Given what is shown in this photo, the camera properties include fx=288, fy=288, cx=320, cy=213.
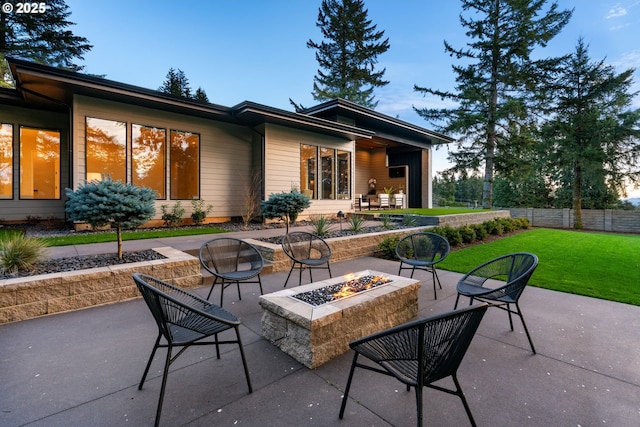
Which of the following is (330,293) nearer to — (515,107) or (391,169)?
(391,169)

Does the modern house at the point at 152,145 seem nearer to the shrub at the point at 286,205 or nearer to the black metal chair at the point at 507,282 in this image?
the shrub at the point at 286,205

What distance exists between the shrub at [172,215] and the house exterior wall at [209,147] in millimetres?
126

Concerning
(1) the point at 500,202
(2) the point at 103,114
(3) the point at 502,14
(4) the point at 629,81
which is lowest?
(1) the point at 500,202

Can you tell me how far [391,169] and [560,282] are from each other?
12.8 m

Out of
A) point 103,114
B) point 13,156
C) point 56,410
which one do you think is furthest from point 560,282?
point 13,156

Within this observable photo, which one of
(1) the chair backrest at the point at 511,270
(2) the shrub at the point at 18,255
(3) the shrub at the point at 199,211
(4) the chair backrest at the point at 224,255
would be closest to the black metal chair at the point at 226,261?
(4) the chair backrest at the point at 224,255

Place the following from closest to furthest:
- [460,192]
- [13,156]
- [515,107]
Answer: [13,156]
[515,107]
[460,192]

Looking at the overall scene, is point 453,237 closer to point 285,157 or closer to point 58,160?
point 285,157

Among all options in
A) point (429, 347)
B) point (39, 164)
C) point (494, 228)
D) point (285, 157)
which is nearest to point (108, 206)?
point (429, 347)

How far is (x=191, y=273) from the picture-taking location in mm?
3916

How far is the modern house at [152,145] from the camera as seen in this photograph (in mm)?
6660

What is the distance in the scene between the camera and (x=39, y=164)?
7949 millimetres

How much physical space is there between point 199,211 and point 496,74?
54.0ft

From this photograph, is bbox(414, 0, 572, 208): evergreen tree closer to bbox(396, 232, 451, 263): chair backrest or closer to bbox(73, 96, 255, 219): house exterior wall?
bbox(73, 96, 255, 219): house exterior wall
